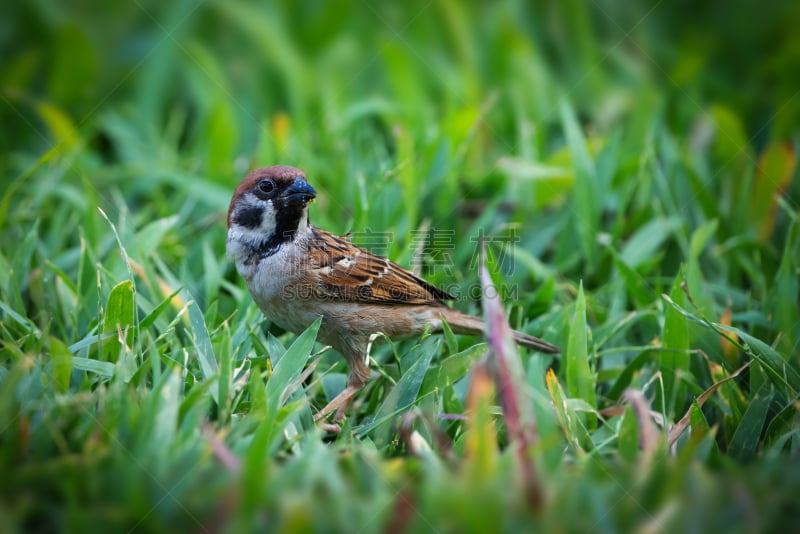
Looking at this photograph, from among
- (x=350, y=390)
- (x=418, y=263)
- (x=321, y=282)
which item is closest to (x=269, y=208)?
(x=321, y=282)

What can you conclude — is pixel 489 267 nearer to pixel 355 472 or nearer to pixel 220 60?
pixel 355 472

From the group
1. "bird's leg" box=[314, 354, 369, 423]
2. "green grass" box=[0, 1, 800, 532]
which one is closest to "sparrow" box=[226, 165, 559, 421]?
"bird's leg" box=[314, 354, 369, 423]

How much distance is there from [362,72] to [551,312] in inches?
113

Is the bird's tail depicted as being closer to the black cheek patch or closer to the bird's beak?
the bird's beak

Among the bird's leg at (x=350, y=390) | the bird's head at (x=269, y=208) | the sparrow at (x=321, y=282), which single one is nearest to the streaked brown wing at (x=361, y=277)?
the sparrow at (x=321, y=282)

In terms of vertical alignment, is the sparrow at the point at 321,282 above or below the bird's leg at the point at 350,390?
above

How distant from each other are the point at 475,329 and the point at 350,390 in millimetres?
639

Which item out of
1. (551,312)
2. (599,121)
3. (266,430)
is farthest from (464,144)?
(266,430)

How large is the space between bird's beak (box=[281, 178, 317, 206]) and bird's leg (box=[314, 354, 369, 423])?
26.3 inches

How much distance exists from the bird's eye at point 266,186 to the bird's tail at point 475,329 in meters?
0.87

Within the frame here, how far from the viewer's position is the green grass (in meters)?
2.02

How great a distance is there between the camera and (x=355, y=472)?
7.16 ft

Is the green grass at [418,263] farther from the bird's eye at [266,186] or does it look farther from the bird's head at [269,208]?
the bird's eye at [266,186]

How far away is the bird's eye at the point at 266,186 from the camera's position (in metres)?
3.17
